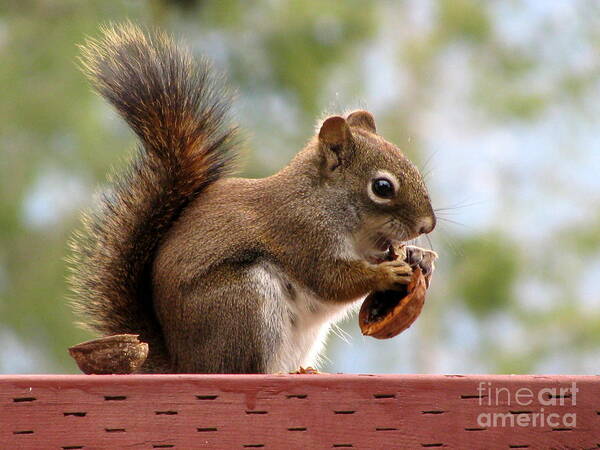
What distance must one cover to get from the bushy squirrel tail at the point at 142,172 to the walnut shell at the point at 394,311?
325 millimetres

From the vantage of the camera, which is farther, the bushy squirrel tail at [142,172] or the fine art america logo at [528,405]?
the bushy squirrel tail at [142,172]

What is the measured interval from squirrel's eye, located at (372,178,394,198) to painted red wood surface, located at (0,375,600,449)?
699mm

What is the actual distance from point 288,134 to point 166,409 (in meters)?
3.31

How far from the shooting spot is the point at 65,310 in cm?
378

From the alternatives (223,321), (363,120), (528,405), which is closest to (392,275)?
(223,321)

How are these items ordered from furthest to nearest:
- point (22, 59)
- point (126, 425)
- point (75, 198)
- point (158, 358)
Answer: point (22, 59) < point (75, 198) < point (158, 358) < point (126, 425)

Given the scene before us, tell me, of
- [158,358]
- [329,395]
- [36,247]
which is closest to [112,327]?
[158,358]

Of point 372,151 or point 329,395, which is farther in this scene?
point 372,151

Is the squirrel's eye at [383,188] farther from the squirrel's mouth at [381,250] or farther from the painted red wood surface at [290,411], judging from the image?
the painted red wood surface at [290,411]

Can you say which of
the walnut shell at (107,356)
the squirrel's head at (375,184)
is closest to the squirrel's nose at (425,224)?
the squirrel's head at (375,184)

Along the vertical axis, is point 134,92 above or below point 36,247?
below

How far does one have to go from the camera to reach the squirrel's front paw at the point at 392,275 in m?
1.44

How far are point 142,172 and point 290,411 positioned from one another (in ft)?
2.41

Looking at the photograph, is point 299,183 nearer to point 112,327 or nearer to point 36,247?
point 112,327
